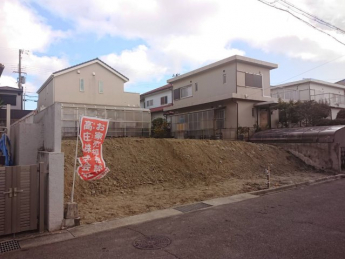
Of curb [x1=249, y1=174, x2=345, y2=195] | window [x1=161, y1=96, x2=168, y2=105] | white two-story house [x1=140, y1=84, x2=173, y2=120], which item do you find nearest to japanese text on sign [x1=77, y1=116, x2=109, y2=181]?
curb [x1=249, y1=174, x2=345, y2=195]

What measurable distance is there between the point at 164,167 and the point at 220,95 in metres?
10.4

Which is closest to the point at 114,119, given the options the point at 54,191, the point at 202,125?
the point at 202,125

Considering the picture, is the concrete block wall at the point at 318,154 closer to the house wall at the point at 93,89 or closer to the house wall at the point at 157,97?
the house wall at the point at 93,89

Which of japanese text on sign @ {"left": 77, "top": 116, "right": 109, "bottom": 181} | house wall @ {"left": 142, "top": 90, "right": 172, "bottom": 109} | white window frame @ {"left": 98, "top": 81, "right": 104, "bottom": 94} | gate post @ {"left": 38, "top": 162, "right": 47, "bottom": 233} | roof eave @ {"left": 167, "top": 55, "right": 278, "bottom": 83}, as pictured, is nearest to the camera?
gate post @ {"left": 38, "top": 162, "right": 47, "bottom": 233}

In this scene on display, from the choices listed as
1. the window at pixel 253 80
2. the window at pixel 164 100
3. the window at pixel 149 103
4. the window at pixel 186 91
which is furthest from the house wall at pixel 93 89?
the window at pixel 253 80

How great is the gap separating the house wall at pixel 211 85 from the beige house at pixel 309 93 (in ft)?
28.8

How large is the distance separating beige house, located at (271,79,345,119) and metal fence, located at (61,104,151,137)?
591 inches

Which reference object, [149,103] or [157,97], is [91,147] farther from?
[149,103]

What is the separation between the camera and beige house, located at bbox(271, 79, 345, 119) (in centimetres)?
2687

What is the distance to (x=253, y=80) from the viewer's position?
20.7 m

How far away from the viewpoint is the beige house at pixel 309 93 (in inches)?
1058

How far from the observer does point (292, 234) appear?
4.94 m

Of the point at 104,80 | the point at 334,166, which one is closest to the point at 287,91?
the point at 334,166

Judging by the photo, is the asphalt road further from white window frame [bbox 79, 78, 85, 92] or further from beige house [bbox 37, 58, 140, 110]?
white window frame [bbox 79, 78, 85, 92]
